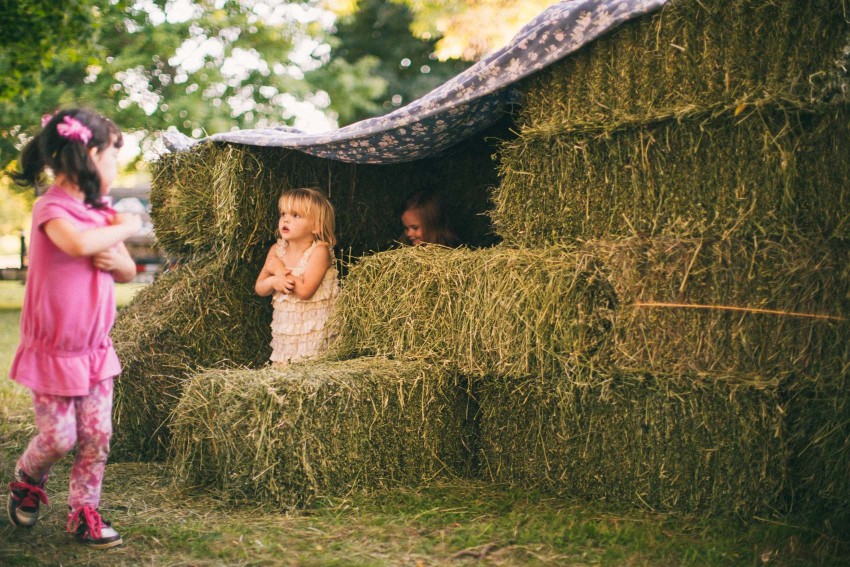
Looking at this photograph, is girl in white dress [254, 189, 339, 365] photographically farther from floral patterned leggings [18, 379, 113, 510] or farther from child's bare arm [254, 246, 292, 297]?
floral patterned leggings [18, 379, 113, 510]

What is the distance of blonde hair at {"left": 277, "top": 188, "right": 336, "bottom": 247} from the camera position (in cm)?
503

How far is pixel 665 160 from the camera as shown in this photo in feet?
11.9

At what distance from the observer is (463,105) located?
4.34 meters

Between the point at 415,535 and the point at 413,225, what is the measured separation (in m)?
2.53

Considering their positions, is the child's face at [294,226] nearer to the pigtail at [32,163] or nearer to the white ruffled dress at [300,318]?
the white ruffled dress at [300,318]

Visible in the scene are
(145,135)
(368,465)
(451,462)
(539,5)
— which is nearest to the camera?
(368,465)

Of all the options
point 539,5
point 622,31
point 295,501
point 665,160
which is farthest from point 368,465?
point 539,5

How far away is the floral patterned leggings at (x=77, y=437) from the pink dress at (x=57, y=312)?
7 centimetres

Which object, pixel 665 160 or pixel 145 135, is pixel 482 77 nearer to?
pixel 665 160

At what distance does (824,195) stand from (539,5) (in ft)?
27.9

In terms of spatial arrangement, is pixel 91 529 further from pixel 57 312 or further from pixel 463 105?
pixel 463 105

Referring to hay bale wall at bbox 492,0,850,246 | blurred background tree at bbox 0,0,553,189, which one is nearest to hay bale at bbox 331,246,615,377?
hay bale wall at bbox 492,0,850,246

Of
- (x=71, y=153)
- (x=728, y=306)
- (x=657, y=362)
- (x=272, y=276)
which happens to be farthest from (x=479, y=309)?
(x=71, y=153)

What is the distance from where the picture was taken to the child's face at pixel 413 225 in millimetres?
5535
